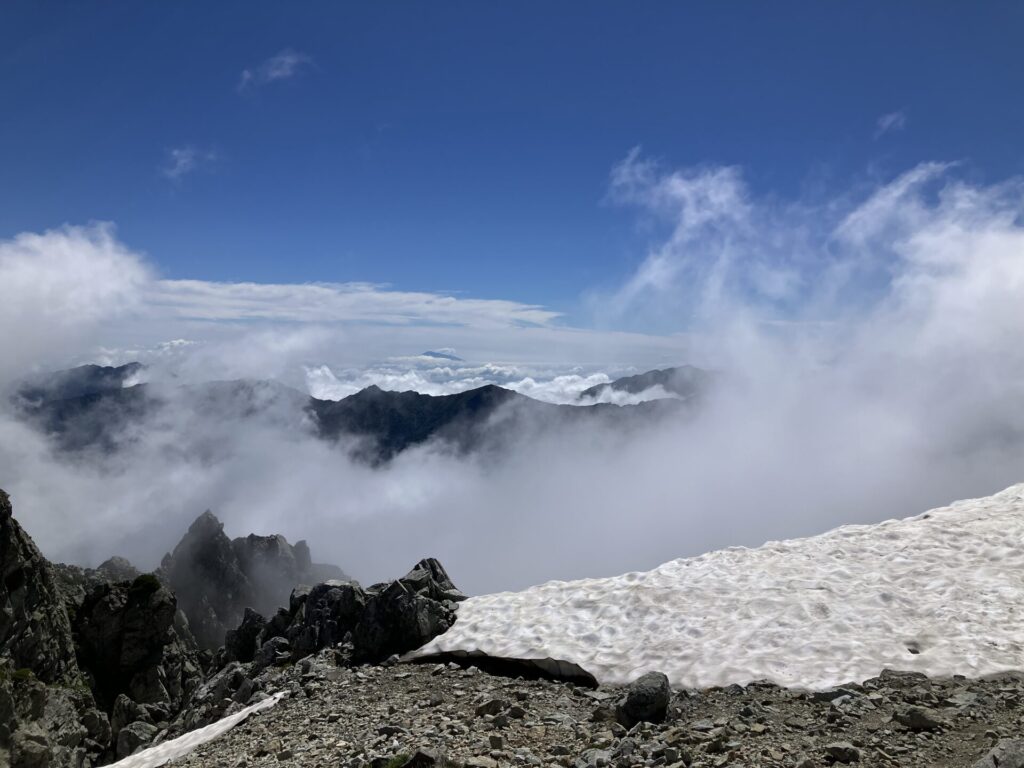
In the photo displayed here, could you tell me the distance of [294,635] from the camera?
2778 centimetres

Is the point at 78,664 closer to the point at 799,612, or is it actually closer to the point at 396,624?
the point at 396,624

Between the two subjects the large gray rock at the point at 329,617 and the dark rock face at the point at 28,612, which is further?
the dark rock face at the point at 28,612

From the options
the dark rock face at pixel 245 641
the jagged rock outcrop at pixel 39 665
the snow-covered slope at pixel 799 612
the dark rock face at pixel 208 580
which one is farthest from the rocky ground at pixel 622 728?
the dark rock face at pixel 208 580

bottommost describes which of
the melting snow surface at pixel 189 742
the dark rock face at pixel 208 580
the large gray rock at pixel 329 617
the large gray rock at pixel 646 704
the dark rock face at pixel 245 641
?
the dark rock face at pixel 208 580

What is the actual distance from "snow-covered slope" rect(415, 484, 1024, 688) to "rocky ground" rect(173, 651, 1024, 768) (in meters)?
1.07

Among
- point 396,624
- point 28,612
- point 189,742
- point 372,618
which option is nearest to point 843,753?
point 396,624

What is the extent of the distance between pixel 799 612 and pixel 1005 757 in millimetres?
8876

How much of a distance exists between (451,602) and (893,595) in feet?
45.2

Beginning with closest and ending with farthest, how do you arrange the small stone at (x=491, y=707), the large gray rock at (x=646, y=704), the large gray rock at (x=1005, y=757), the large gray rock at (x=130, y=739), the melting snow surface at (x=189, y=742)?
the large gray rock at (x=1005, y=757)
the large gray rock at (x=646, y=704)
the small stone at (x=491, y=707)
the melting snow surface at (x=189, y=742)
the large gray rock at (x=130, y=739)

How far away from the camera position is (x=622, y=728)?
46.0 feet

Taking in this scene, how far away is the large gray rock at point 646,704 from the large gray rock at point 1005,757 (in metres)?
5.60

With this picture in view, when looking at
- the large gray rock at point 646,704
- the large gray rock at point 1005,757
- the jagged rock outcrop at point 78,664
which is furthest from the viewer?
the jagged rock outcrop at point 78,664

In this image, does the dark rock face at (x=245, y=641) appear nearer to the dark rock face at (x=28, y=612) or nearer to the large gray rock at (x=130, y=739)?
the large gray rock at (x=130, y=739)

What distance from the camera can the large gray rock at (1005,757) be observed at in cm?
1046
